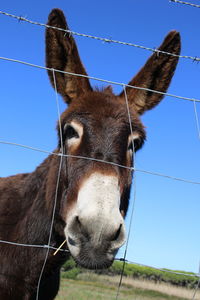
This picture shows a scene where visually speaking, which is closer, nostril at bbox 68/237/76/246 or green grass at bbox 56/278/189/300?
nostril at bbox 68/237/76/246

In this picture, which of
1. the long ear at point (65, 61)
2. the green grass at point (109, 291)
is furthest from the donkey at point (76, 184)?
the green grass at point (109, 291)

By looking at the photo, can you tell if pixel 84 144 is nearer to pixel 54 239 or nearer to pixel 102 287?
pixel 54 239

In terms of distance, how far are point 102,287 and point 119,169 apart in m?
11.0

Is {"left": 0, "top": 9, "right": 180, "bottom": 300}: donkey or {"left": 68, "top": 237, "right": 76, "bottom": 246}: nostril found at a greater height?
{"left": 0, "top": 9, "right": 180, "bottom": 300}: donkey

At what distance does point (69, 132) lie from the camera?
384 cm

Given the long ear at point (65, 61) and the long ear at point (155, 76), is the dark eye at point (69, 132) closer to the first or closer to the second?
the long ear at point (65, 61)

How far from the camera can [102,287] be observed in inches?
530

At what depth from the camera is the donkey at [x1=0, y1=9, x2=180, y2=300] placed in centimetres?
295

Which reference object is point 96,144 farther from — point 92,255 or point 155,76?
point 155,76

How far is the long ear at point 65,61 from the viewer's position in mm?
4398

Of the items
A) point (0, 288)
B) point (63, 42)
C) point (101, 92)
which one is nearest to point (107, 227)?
point (0, 288)

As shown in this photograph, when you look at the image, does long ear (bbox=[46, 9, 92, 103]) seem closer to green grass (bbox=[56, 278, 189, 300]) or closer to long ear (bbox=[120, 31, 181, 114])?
long ear (bbox=[120, 31, 181, 114])

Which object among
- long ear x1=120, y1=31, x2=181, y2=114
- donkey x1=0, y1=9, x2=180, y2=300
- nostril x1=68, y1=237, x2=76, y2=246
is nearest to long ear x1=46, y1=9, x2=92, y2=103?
donkey x1=0, y1=9, x2=180, y2=300

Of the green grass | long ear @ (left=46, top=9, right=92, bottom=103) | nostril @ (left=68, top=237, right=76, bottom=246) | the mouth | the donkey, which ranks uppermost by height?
long ear @ (left=46, top=9, right=92, bottom=103)
